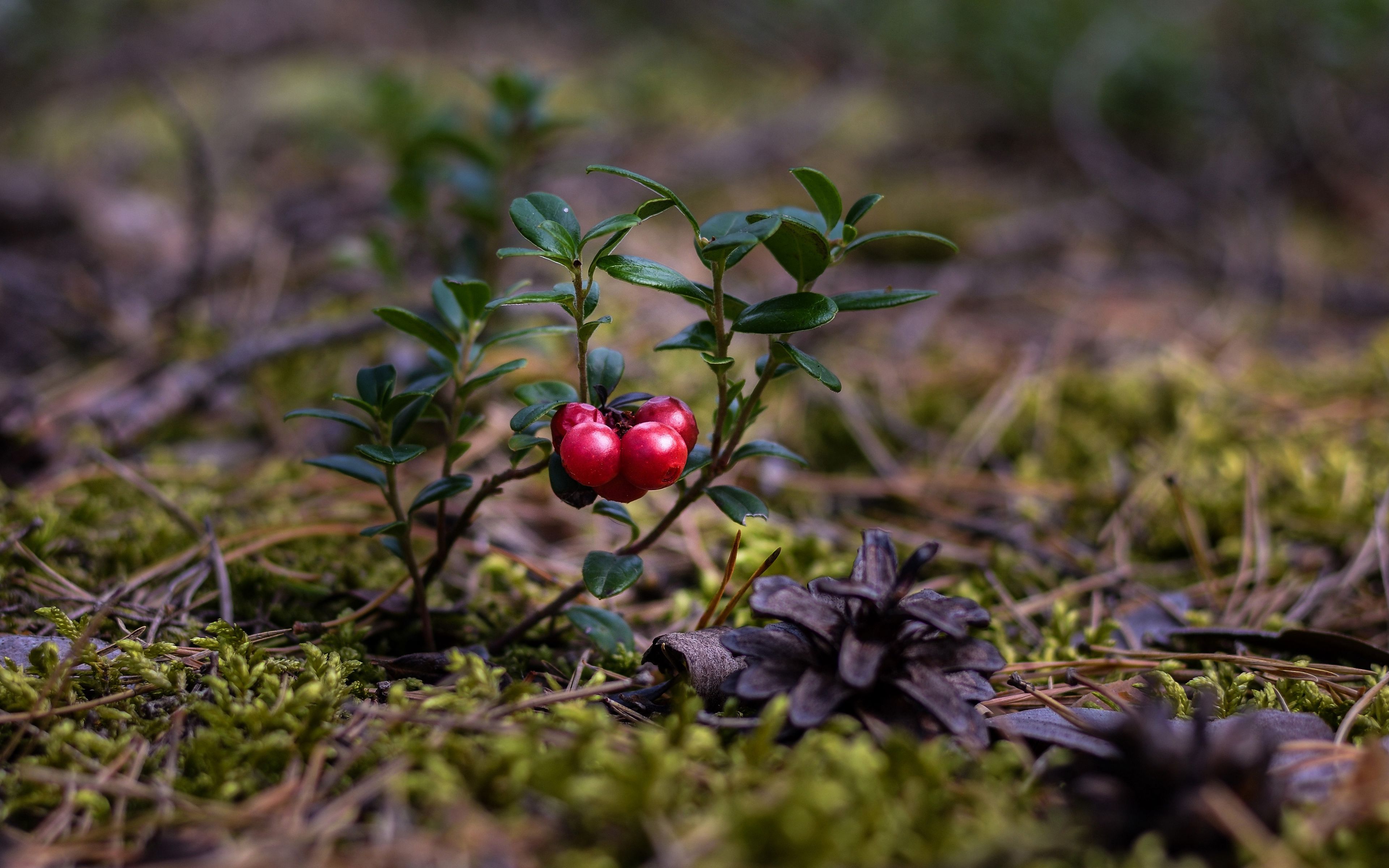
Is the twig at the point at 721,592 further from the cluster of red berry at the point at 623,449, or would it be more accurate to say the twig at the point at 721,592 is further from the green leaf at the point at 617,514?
the cluster of red berry at the point at 623,449

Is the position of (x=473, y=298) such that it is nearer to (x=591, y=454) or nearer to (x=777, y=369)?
(x=591, y=454)

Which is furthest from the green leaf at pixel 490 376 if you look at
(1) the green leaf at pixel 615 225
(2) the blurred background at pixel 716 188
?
(2) the blurred background at pixel 716 188

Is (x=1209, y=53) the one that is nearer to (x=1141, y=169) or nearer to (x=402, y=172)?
(x=1141, y=169)

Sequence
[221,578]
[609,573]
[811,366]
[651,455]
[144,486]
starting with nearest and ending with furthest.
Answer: [651,455]
[811,366]
[609,573]
[221,578]
[144,486]

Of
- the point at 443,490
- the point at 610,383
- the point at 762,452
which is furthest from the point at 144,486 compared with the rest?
the point at 762,452

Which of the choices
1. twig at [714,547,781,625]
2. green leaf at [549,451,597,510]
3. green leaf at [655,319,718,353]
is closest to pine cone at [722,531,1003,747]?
twig at [714,547,781,625]

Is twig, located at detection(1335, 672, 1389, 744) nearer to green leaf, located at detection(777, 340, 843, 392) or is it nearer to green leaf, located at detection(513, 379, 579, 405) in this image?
green leaf, located at detection(777, 340, 843, 392)
